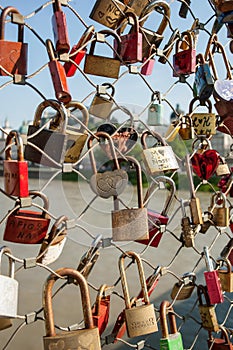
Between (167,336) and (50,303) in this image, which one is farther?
(167,336)

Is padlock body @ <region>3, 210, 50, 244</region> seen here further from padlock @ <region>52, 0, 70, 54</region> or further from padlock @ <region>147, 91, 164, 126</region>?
padlock @ <region>147, 91, 164, 126</region>

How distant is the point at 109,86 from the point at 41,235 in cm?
27

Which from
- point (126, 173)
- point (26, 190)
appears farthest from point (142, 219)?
point (26, 190)

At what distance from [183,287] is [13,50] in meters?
0.55

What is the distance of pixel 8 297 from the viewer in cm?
51

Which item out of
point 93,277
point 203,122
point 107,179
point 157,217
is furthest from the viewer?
point 93,277

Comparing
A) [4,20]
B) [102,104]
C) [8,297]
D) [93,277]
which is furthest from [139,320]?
[93,277]

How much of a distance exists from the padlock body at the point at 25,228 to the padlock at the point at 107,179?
10cm

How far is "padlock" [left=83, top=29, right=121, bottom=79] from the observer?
662mm

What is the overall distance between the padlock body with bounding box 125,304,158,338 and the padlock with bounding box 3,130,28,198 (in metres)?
0.24

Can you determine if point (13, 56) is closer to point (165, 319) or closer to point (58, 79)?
point (58, 79)

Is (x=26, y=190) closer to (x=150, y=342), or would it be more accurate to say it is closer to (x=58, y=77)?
(x=58, y=77)

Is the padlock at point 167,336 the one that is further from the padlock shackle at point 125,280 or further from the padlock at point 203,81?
the padlock at point 203,81

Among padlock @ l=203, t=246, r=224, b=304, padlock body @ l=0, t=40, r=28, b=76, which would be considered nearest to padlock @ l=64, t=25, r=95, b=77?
padlock body @ l=0, t=40, r=28, b=76
